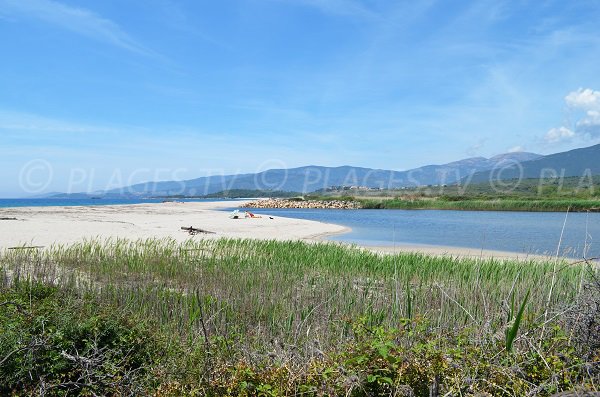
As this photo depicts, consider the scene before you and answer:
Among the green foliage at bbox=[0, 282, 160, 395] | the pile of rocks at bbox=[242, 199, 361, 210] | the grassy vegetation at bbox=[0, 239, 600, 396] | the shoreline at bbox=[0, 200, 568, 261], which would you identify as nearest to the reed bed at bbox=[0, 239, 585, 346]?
the grassy vegetation at bbox=[0, 239, 600, 396]

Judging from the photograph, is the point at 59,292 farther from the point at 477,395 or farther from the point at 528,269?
the point at 528,269

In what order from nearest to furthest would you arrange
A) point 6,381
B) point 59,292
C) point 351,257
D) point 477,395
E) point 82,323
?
1. point 477,395
2. point 6,381
3. point 82,323
4. point 59,292
5. point 351,257

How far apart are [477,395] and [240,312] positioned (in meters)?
4.26

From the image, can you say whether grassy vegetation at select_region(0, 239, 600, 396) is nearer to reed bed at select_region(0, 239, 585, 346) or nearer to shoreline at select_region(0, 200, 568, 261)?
reed bed at select_region(0, 239, 585, 346)

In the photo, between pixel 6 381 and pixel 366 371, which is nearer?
pixel 366 371

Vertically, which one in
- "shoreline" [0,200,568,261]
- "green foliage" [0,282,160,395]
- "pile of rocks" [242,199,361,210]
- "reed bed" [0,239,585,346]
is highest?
"green foliage" [0,282,160,395]

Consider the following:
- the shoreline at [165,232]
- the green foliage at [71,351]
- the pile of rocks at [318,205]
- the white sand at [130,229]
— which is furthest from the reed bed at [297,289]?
the pile of rocks at [318,205]

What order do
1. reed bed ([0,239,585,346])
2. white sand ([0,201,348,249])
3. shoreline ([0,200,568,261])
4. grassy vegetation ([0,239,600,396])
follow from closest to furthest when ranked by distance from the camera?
grassy vegetation ([0,239,600,396]) → reed bed ([0,239,585,346]) → shoreline ([0,200,568,261]) → white sand ([0,201,348,249])

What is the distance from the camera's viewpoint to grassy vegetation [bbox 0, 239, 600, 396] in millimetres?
2816

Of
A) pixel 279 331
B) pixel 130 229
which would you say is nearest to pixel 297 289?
pixel 279 331

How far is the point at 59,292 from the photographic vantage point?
20.2 feet

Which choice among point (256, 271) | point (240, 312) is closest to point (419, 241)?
point (256, 271)

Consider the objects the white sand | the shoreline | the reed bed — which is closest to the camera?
the reed bed

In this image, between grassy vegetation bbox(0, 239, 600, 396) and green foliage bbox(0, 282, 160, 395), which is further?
green foliage bbox(0, 282, 160, 395)
